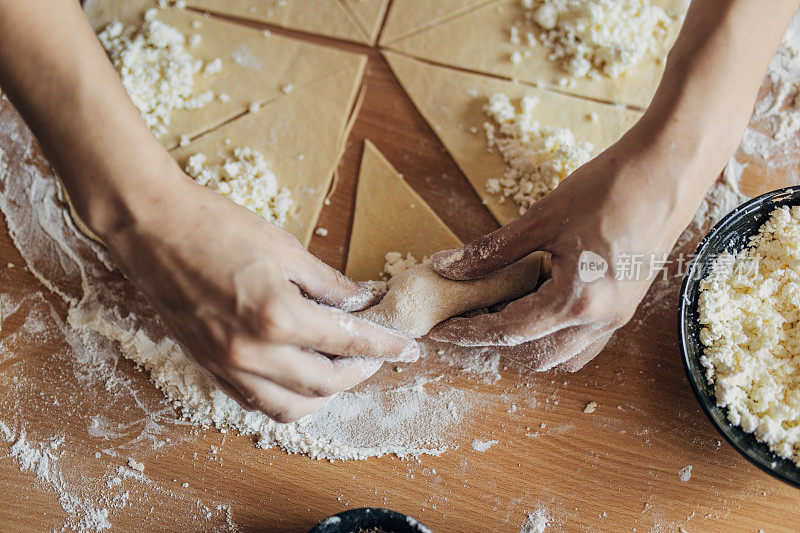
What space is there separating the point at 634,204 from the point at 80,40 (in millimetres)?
936

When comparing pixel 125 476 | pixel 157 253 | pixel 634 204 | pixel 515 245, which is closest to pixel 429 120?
pixel 515 245

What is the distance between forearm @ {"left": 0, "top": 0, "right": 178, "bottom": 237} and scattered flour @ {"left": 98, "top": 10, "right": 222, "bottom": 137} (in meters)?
0.31

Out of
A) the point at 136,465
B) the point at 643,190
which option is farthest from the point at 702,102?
the point at 136,465

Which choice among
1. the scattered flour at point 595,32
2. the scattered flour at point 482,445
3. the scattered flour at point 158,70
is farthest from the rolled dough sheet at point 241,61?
the scattered flour at point 482,445

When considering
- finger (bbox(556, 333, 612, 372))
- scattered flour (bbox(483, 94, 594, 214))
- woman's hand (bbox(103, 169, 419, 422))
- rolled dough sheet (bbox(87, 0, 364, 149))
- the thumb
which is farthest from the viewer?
rolled dough sheet (bbox(87, 0, 364, 149))

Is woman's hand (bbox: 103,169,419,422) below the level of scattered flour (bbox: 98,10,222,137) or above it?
below

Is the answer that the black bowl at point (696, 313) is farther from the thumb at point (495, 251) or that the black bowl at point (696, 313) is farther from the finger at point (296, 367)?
the finger at point (296, 367)

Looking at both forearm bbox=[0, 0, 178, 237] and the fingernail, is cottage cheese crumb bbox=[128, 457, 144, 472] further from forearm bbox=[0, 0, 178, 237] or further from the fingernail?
the fingernail

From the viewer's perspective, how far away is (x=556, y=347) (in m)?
1.03

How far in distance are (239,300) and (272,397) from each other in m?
0.18

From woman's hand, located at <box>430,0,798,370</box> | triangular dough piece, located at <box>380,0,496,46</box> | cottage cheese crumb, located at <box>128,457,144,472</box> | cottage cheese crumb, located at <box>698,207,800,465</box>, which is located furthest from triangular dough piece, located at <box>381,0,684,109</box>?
cottage cheese crumb, located at <box>128,457,144,472</box>

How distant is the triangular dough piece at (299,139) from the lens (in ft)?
4.27

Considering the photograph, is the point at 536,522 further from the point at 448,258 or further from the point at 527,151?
the point at 527,151

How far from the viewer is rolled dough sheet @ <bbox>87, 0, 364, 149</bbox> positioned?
4.40ft
